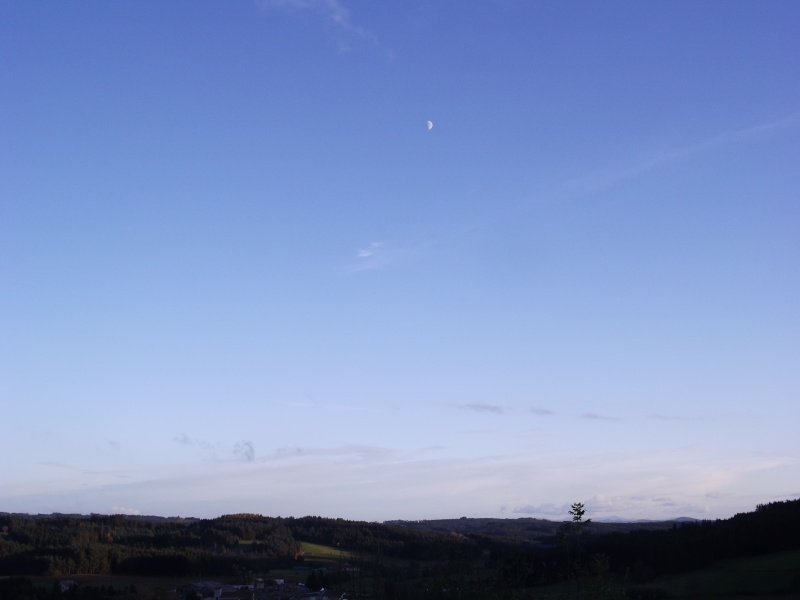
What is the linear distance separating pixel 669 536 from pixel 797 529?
10251 mm

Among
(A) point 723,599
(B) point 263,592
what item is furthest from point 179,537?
(A) point 723,599

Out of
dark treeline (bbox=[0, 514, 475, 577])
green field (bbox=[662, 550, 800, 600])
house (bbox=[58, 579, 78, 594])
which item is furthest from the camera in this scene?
dark treeline (bbox=[0, 514, 475, 577])

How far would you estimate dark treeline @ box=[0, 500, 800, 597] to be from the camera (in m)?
18.7

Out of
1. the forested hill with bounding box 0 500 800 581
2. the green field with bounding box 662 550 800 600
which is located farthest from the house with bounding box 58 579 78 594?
the green field with bounding box 662 550 800 600

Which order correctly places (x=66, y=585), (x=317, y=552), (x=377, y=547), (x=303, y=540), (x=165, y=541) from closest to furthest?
(x=377, y=547) < (x=66, y=585) < (x=317, y=552) < (x=165, y=541) < (x=303, y=540)

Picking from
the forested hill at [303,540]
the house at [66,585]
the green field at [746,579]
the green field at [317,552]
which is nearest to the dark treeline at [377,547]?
the forested hill at [303,540]

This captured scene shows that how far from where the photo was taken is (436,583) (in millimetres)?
18359

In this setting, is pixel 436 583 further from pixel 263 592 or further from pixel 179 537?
pixel 179 537

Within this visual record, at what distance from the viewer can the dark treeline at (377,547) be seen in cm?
1867

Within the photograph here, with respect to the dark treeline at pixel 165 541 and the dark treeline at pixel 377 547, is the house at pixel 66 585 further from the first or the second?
the dark treeline at pixel 377 547

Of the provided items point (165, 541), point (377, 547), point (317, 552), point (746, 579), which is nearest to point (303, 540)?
point (317, 552)

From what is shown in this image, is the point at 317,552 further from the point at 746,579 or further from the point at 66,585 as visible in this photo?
the point at 746,579

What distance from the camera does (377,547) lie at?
28.1 meters

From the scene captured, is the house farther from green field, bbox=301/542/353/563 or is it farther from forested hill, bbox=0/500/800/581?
green field, bbox=301/542/353/563
